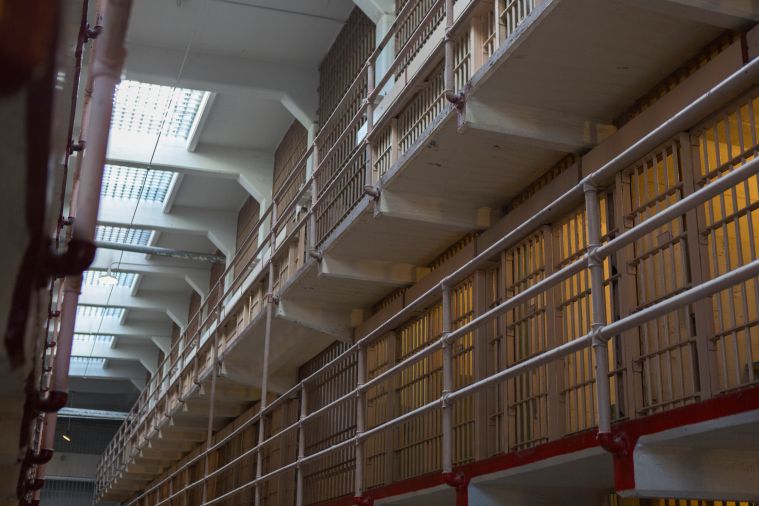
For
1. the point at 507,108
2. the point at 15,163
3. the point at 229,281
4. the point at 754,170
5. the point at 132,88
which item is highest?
the point at 132,88

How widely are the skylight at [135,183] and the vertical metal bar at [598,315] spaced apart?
43.1 feet

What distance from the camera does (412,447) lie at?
8828 mm

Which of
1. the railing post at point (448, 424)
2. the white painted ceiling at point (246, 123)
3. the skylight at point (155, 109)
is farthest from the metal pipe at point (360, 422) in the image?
the skylight at point (155, 109)

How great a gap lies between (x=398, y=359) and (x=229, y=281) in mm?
8392

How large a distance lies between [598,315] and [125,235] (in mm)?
16957

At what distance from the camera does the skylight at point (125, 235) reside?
1947cm

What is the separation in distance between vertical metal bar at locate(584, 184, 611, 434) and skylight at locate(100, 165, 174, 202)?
43.1 ft

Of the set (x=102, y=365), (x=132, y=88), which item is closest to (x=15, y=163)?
(x=132, y=88)

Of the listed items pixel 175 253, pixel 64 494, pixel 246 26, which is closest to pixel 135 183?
pixel 175 253

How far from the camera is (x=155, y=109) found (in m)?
15.1

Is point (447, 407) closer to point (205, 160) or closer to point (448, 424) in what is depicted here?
point (448, 424)

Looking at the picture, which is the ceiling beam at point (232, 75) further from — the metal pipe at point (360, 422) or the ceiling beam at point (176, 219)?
the metal pipe at point (360, 422)

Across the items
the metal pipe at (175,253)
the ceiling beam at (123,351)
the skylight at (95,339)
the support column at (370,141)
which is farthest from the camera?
the skylight at (95,339)

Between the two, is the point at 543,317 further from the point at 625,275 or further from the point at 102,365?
the point at 102,365
